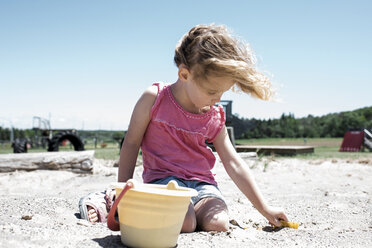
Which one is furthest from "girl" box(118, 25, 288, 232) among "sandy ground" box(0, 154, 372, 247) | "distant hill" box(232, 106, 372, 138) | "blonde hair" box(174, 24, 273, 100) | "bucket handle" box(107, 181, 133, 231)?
"distant hill" box(232, 106, 372, 138)

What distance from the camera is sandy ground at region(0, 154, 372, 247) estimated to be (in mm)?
1400

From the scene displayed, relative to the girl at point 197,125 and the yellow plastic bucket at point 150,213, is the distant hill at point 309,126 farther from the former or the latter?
the yellow plastic bucket at point 150,213

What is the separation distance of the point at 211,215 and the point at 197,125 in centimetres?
54

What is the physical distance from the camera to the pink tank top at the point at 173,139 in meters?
2.02

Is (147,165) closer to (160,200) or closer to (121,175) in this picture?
(121,175)

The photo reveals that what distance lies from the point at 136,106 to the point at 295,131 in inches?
959

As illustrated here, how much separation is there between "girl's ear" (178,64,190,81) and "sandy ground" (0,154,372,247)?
0.77 meters

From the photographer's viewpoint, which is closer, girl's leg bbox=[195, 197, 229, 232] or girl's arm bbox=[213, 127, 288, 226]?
girl's leg bbox=[195, 197, 229, 232]

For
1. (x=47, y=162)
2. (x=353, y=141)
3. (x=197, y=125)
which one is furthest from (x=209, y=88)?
(x=353, y=141)

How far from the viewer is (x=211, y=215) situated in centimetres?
178

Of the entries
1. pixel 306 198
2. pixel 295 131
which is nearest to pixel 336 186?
pixel 306 198

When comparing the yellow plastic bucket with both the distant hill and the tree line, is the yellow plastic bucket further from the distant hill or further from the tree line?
the distant hill

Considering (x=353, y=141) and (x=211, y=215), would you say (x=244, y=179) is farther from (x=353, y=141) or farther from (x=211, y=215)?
(x=353, y=141)

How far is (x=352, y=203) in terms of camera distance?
2752 mm
